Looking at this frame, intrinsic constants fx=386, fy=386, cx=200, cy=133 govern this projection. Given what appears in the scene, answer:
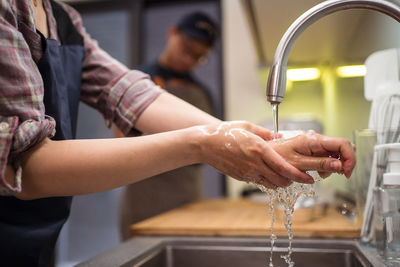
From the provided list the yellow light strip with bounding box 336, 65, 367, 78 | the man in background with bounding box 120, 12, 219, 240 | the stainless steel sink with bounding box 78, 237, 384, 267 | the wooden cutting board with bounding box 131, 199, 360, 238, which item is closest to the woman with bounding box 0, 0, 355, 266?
the stainless steel sink with bounding box 78, 237, 384, 267

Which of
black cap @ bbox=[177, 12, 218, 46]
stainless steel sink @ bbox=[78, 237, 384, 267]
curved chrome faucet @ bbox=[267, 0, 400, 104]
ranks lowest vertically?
stainless steel sink @ bbox=[78, 237, 384, 267]

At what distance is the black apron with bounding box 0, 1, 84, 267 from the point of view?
544mm

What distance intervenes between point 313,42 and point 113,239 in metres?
1.79

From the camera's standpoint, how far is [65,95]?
636mm

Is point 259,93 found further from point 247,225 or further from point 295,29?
point 295,29

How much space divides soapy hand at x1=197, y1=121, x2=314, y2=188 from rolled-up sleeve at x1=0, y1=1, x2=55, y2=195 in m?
0.20

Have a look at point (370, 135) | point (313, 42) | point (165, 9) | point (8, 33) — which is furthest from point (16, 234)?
point (165, 9)

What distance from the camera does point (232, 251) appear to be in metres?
0.80

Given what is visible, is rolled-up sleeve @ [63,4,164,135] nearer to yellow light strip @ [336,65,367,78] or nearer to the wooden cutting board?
the wooden cutting board

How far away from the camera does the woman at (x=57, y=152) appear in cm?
42

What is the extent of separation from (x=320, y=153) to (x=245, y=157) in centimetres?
10

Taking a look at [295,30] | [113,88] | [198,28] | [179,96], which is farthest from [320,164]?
[198,28]

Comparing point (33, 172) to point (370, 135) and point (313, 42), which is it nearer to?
point (370, 135)

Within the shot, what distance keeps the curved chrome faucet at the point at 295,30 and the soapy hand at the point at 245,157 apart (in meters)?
0.06
